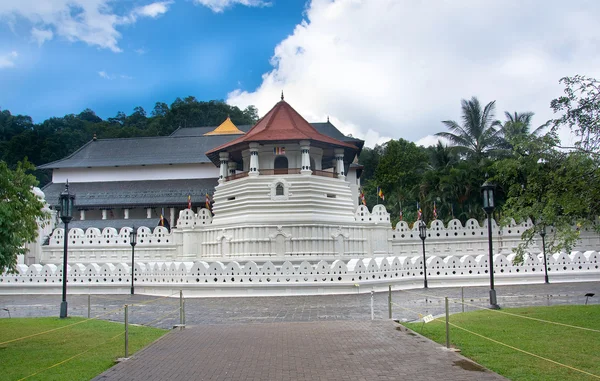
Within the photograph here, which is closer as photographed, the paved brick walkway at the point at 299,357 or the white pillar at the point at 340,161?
the paved brick walkway at the point at 299,357

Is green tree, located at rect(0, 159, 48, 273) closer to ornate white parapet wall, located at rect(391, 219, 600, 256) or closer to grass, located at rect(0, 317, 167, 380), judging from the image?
grass, located at rect(0, 317, 167, 380)

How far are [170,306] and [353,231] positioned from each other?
15513 millimetres

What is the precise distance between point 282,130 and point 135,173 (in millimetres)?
20392

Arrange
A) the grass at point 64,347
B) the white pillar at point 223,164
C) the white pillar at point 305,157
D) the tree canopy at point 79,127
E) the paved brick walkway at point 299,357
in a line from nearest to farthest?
the paved brick walkway at point 299,357 < the grass at point 64,347 < the white pillar at point 305,157 < the white pillar at point 223,164 < the tree canopy at point 79,127

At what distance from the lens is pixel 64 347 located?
36.1 feet

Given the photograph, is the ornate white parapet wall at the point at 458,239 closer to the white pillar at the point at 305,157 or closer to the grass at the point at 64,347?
the white pillar at the point at 305,157

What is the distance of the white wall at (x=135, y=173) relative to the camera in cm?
4875

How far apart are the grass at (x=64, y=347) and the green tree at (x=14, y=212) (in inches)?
72.8

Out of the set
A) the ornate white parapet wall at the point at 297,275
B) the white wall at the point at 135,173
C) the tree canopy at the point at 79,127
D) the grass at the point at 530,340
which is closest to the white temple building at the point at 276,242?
the ornate white parapet wall at the point at 297,275

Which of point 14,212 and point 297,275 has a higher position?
point 14,212

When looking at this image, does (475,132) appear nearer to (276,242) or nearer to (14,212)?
(276,242)

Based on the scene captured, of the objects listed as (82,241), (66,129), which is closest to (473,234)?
(82,241)

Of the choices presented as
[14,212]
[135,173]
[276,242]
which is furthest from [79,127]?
[14,212]

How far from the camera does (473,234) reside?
3406 cm
